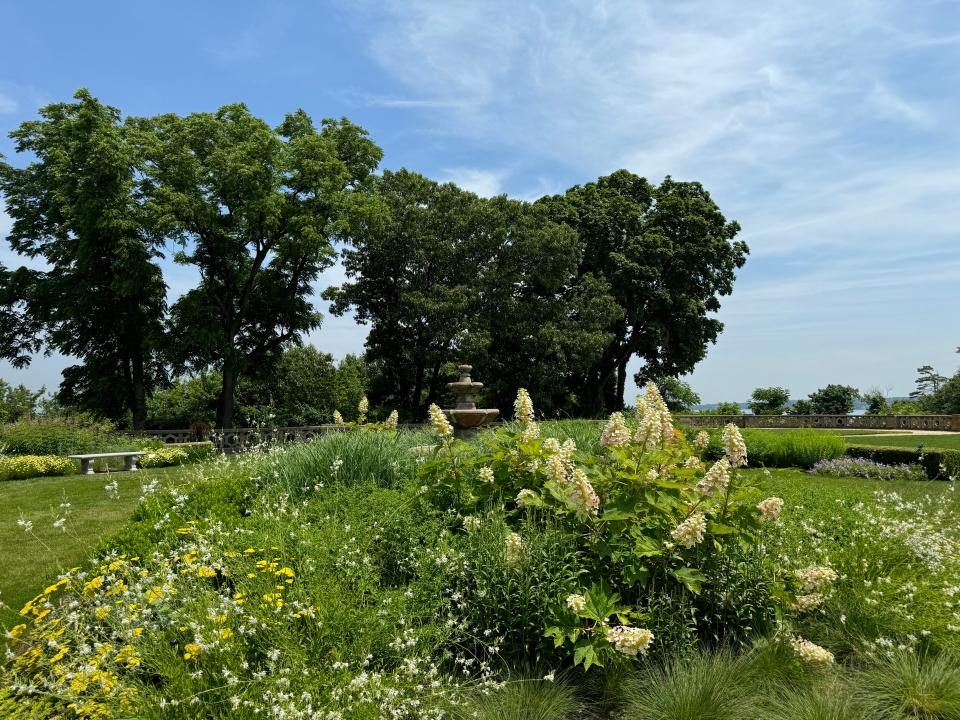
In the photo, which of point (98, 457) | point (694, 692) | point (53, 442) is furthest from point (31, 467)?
point (694, 692)

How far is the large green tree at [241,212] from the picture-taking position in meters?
23.3

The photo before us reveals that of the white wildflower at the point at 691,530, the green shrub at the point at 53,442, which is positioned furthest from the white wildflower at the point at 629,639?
the green shrub at the point at 53,442

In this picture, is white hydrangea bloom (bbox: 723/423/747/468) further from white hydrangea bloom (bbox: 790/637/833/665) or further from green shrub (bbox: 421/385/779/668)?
white hydrangea bloom (bbox: 790/637/833/665)

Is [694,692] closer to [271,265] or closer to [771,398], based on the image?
[271,265]

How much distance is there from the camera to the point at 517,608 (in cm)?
399

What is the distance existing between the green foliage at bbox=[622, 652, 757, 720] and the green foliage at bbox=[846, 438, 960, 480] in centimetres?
1058

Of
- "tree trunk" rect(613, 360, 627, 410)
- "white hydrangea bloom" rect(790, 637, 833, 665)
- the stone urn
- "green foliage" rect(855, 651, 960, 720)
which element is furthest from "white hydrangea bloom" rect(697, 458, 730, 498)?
"tree trunk" rect(613, 360, 627, 410)

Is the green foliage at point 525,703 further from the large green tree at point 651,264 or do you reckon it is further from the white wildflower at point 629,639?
the large green tree at point 651,264

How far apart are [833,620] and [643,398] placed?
2044mm

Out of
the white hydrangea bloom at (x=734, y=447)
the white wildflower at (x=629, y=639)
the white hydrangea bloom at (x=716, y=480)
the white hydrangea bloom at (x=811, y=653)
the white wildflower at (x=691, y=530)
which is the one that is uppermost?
the white hydrangea bloom at (x=734, y=447)

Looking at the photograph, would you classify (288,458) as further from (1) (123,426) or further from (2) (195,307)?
(1) (123,426)

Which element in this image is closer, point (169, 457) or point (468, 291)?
point (169, 457)

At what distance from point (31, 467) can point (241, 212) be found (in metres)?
12.4

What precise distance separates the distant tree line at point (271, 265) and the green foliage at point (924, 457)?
1304cm
